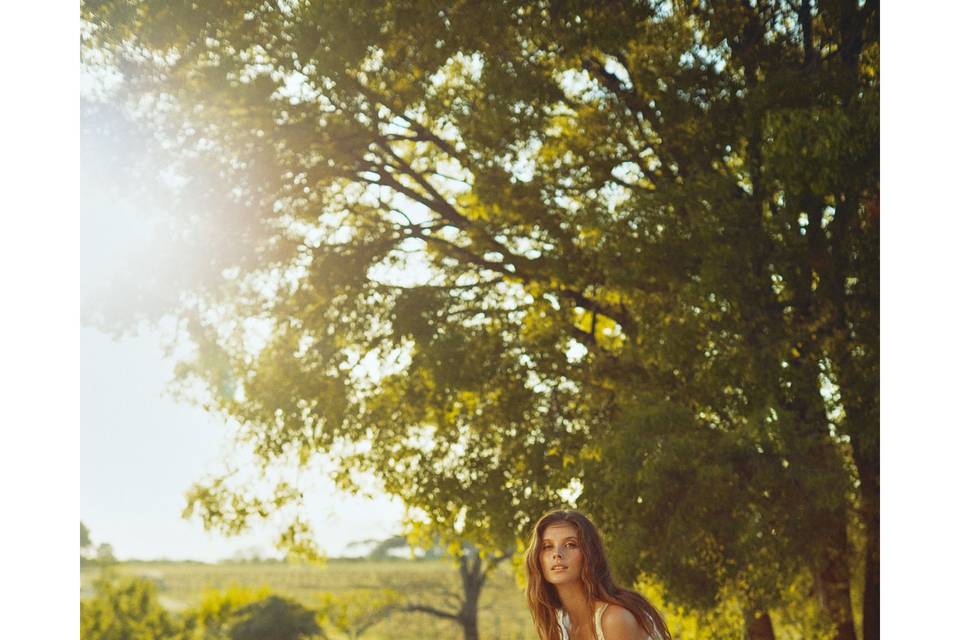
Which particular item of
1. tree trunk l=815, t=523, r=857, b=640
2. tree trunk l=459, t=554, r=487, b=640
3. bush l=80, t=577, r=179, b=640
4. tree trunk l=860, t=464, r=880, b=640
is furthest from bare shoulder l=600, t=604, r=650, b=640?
tree trunk l=459, t=554, r=487, b=640

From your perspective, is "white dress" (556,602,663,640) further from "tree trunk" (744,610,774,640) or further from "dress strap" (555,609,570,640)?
"tree trunk" (744,610,774,640)

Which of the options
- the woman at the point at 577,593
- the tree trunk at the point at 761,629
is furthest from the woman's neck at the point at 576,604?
the tree trunk at the point at 761,629

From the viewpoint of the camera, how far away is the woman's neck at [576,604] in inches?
80.1

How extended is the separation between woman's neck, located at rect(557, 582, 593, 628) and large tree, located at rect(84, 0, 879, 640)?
9.86ft

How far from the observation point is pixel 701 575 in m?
5.23

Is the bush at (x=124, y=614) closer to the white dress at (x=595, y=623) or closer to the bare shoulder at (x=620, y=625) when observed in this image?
the white dress at (x=595, y=623)

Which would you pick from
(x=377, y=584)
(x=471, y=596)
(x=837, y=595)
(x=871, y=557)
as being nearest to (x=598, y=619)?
(x=871, y=557)

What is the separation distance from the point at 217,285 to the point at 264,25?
1468 mm

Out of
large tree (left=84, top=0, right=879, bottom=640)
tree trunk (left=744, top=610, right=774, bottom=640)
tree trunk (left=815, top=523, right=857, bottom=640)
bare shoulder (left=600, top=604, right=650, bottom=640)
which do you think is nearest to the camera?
bare shoulder (left=600, top=604, right=650, bottom=640)

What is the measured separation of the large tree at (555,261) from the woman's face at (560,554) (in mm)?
2981

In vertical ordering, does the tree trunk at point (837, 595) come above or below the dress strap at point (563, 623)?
below

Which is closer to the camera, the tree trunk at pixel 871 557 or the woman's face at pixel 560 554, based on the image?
the woman's face at pixel 560 554

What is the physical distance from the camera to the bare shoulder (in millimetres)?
1962

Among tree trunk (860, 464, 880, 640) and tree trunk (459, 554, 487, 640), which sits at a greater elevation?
tree trunk (860, 464, 880, 640)
